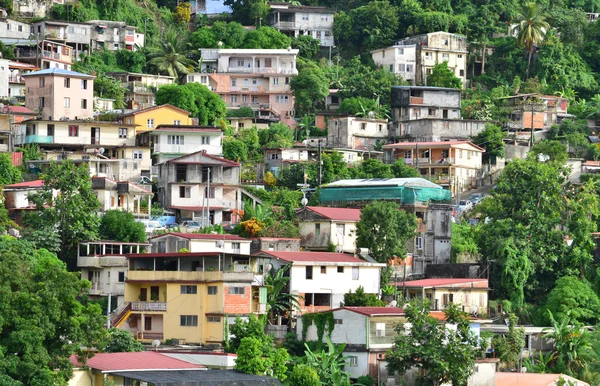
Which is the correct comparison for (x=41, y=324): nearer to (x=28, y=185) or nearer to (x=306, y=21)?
(x=28, y=185)

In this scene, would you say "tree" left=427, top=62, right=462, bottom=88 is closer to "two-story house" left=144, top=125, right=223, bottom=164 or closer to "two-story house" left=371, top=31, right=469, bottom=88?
"two-story house" left=371, top=31, right=469, bottom=88

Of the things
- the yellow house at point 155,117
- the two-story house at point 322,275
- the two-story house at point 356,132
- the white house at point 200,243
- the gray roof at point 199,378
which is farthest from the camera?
the two-story house at point 356,132

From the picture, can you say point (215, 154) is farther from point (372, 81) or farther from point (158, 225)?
point (372, 81)

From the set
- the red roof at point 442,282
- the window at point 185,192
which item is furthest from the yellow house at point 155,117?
the red roof at point 442,282

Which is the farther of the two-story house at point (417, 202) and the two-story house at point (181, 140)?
the two-story house at point (181, 140)

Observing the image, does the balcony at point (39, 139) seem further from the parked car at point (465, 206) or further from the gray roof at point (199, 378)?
the gray roof at point (199, 378)

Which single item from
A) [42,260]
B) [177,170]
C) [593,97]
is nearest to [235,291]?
[42,260]
